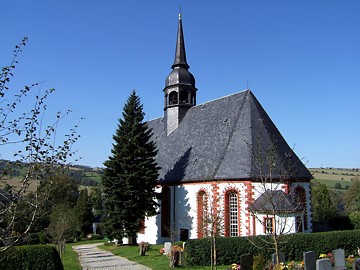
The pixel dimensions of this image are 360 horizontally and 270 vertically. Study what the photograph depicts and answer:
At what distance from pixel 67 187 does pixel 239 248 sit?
43.1 meters

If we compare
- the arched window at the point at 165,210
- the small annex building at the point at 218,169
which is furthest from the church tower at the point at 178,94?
the arched window at the point at 165,210

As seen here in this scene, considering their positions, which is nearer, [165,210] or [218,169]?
[218,169]

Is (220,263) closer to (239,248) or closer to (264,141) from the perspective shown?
(239,248)

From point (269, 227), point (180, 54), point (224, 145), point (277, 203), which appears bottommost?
point (269, 227)

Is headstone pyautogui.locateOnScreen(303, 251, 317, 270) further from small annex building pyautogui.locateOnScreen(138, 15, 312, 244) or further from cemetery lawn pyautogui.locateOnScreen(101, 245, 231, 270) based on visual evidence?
small annex building pyautogui.locateOnScreen(138, 15, 312, 244)

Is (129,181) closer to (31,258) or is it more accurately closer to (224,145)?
(224,145)

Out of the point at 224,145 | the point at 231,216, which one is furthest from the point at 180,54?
the point at 231,216

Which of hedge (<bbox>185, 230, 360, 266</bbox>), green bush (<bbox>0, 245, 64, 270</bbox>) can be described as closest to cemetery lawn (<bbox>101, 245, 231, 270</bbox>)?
hedge (<bbox>185, 230, 360, 266</bbox>)

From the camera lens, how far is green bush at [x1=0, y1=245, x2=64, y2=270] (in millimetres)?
14405

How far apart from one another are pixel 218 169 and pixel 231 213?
3.14 m

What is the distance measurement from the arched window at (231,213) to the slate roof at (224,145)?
140 cm

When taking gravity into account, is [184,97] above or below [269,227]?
above

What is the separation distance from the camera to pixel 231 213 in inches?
944

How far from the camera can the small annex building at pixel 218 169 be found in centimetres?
2257
